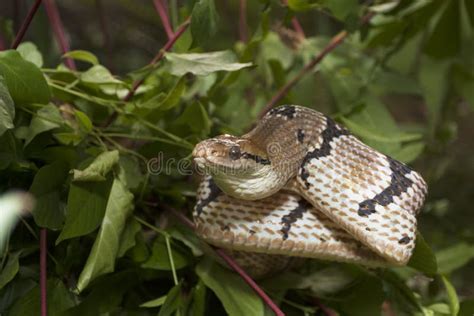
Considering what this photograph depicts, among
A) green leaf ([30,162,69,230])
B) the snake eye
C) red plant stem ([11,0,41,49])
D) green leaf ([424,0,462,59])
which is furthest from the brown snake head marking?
green leaf ([424,0,462,59])

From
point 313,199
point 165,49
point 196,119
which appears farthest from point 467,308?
point 165,49

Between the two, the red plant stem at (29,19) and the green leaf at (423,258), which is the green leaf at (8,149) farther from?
the green leaf at (423,258)

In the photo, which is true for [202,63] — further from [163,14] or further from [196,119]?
[163,14]

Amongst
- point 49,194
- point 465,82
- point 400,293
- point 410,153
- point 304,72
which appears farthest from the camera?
point 465,82

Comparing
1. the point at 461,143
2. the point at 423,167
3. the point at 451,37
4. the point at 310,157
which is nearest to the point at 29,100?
the point at 310,157

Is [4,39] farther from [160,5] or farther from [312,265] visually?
[312,265]

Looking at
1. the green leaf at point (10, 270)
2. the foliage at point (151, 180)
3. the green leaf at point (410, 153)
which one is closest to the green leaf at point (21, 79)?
the foliage at point (151, 180)

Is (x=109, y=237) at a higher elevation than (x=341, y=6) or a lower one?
lower
